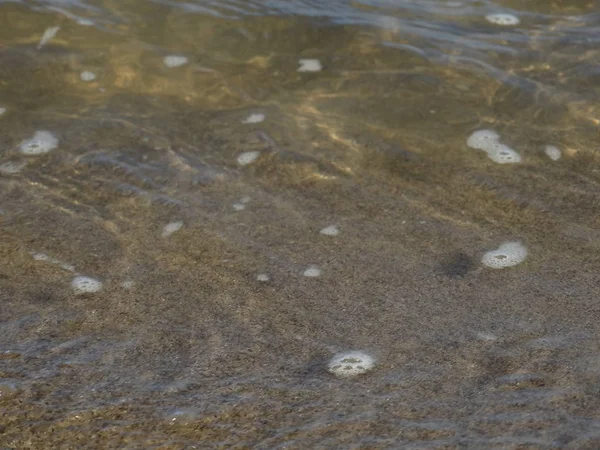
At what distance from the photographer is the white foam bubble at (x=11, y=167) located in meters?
4.11

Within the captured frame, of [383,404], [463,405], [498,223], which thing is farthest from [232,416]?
[498,223]

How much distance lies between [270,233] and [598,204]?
1476 millimetres

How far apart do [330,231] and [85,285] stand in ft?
3.48

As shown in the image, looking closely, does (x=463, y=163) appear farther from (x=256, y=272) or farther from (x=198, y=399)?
(x=198, y=399)

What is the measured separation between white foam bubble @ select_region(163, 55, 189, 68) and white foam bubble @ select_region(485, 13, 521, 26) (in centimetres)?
204

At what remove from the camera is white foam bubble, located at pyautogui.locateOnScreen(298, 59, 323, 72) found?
510cm

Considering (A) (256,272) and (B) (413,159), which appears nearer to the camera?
(A) (256,272)

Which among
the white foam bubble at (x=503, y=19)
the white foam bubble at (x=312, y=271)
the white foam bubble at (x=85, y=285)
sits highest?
the white foam bubble at (x=503, y=19)

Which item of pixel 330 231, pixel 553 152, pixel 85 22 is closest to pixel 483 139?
pixel 553 152

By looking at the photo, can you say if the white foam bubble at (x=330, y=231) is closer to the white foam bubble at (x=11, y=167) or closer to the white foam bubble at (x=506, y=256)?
the white foam bubble at (x=506, y=256)

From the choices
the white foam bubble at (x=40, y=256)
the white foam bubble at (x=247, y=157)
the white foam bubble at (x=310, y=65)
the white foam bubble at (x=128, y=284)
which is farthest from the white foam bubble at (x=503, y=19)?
the white foam bubble at (x=40, y=256)

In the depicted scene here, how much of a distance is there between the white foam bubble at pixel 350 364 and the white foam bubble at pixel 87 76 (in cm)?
275

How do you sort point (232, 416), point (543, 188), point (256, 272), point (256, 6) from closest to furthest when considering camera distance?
point (232, 416) < point (256, 272) < point (543, 188) < point (256, 6)

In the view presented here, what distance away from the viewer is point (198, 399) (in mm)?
2711
